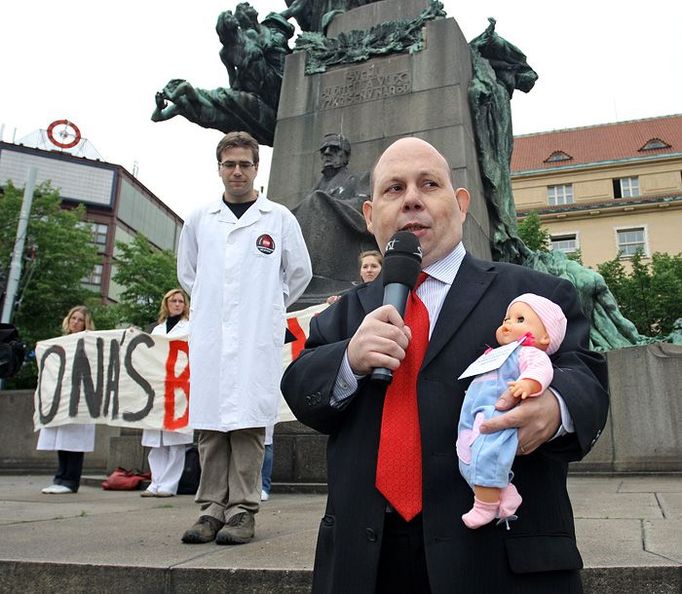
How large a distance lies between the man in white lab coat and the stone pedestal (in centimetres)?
558

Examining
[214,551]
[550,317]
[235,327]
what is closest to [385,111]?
[235,327]

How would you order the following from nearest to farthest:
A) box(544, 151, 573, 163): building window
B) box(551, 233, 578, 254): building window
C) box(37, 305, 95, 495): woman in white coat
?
box(37, 305, 95, 495): woman in white coat < box(551, 233, 578, 254): building window < box(544, 151, 573, 163): building window

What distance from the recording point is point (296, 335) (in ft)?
23.3

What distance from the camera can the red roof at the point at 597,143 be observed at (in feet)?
180

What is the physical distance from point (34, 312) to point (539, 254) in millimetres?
23738

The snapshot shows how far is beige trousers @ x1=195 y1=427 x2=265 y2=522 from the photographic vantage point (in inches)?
147

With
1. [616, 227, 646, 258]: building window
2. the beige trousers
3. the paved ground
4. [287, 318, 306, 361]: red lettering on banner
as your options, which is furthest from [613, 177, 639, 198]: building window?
the beige trousers

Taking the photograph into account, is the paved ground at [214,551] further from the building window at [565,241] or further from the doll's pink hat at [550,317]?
the building window at [565,241]

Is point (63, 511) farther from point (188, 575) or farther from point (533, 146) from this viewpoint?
point (533, 146)

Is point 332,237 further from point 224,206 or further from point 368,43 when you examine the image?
point 224,206

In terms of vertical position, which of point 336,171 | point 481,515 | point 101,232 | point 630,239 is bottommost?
point 481,515

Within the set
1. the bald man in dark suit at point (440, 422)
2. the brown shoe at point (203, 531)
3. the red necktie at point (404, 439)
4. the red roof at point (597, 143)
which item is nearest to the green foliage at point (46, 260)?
the brown shoe at point (203, 531)

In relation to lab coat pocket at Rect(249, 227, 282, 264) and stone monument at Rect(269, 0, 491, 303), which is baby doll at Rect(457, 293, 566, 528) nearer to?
lab coat pocket at Rect(249, 227, 282, 264)

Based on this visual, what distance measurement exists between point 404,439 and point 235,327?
2.36 metres
